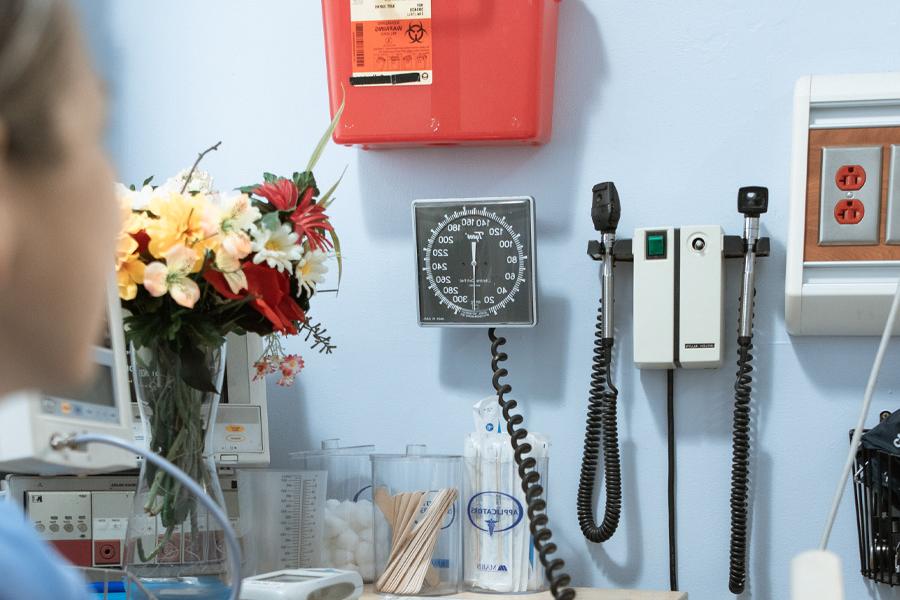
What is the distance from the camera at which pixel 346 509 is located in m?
1.75

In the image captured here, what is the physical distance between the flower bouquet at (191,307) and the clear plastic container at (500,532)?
1.27 ft

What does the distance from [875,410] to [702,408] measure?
26cm

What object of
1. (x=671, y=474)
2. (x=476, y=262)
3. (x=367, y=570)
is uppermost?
(x=476, y=262)

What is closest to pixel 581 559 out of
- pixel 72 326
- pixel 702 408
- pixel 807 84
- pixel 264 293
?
pixel 702 408

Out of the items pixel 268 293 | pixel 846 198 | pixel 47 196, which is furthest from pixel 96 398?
pixel 846 198

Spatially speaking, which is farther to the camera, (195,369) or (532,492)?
(532,492)

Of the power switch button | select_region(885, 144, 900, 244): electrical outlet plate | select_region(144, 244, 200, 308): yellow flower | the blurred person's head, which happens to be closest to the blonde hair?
the blurred person's head

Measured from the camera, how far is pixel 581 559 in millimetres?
1857

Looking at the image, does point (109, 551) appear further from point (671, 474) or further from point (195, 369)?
point (671, 474)

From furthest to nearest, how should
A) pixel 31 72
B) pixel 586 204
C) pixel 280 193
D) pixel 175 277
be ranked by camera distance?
pixel 586 204, pixel 280 193, pixel 175 277, pixel 31 72

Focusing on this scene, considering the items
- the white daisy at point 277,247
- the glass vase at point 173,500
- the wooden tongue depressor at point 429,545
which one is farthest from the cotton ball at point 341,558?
the white daisy at point 277,247

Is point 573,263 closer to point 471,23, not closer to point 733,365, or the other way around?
point 733,365

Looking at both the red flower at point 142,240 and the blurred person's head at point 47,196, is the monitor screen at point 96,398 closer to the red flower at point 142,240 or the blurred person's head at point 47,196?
the red flower at point 142,240

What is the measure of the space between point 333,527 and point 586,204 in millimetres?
666
